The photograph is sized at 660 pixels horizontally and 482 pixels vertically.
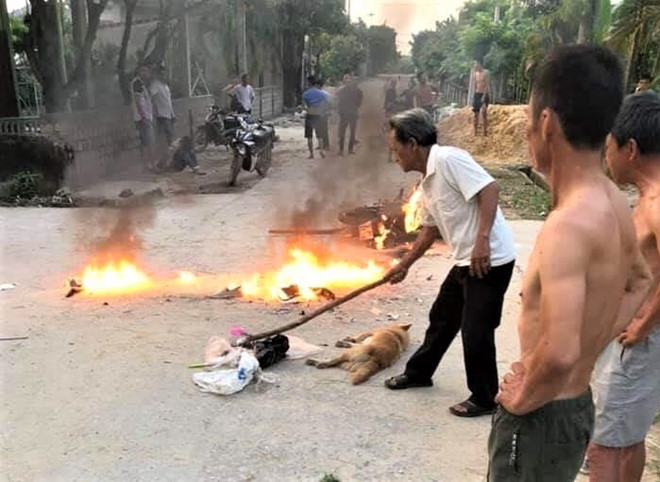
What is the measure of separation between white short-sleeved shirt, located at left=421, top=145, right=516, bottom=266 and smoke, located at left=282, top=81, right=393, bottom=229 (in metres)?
4.63

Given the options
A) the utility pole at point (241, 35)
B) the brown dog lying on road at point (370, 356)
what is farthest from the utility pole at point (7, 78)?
the utility pole at point (241, 35)

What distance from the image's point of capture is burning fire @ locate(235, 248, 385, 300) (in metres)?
5.48

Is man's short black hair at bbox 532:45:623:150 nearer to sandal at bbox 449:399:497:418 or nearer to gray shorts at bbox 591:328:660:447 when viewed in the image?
gray shorts at bbox 591:328:660:447

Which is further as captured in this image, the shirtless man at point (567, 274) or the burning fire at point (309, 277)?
the burning fire at point (309, 277)

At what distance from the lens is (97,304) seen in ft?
17.0

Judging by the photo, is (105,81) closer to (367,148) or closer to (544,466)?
(367,148)

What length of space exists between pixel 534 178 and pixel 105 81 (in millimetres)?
9864

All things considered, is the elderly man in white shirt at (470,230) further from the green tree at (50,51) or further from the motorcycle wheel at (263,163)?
the green tree at (50,51)

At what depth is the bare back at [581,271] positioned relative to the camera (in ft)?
4.90

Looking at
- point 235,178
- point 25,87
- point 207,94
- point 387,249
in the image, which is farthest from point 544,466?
point 207,94

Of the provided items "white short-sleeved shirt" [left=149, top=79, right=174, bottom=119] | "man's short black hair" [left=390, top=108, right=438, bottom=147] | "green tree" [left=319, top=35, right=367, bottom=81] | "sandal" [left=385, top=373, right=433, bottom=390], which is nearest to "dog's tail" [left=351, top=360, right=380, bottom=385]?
"sandal" [left=385, top=373, right=433, bottom=390]

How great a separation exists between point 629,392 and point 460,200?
132 centimetres

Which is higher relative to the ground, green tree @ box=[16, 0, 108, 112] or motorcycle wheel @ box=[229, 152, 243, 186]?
green tree @ box=[16, 0, 108, 112]

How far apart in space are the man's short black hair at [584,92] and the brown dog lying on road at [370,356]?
2661mm
